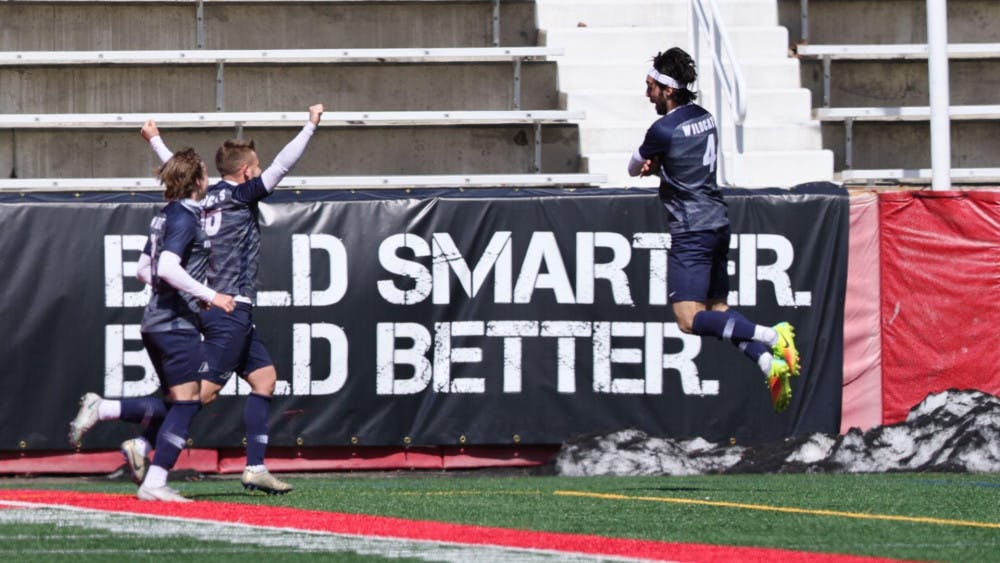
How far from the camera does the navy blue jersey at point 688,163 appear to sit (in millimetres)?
8609

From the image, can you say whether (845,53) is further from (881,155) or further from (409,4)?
(409,4)

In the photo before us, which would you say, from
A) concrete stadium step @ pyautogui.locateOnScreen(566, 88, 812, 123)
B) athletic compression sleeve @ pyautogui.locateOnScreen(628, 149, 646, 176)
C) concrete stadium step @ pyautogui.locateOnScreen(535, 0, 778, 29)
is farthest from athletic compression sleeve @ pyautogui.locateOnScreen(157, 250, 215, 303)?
concrete stadium step @ pyautogui.locateOnScreen(535, 0, 778, 29)

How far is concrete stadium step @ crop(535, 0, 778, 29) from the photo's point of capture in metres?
15.3

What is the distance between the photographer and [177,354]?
312 inches

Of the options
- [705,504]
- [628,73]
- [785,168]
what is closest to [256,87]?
[628,73]

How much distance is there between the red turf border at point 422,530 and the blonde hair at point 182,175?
54.0 inches

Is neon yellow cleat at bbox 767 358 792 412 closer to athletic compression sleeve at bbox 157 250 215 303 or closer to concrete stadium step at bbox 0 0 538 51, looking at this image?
athletic compression sleeve at bbox 157 250 215 303

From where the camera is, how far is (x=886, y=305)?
1181cm

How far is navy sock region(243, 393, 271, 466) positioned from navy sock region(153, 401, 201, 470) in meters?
0.52

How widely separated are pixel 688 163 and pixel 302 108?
20.2ft

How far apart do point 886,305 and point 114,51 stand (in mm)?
6493

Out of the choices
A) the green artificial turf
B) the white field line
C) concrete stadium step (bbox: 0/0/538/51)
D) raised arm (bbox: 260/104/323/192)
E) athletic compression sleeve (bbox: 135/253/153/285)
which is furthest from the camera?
concrete stadium step (bbox: 0/0/538/51)

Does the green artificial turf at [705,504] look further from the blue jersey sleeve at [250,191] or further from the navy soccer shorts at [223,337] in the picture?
the blue jersey sleeve at [250,191]

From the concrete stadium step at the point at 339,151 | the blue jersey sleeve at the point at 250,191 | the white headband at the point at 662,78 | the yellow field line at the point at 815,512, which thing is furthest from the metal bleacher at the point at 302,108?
the yellow field line at the point at 815,512
